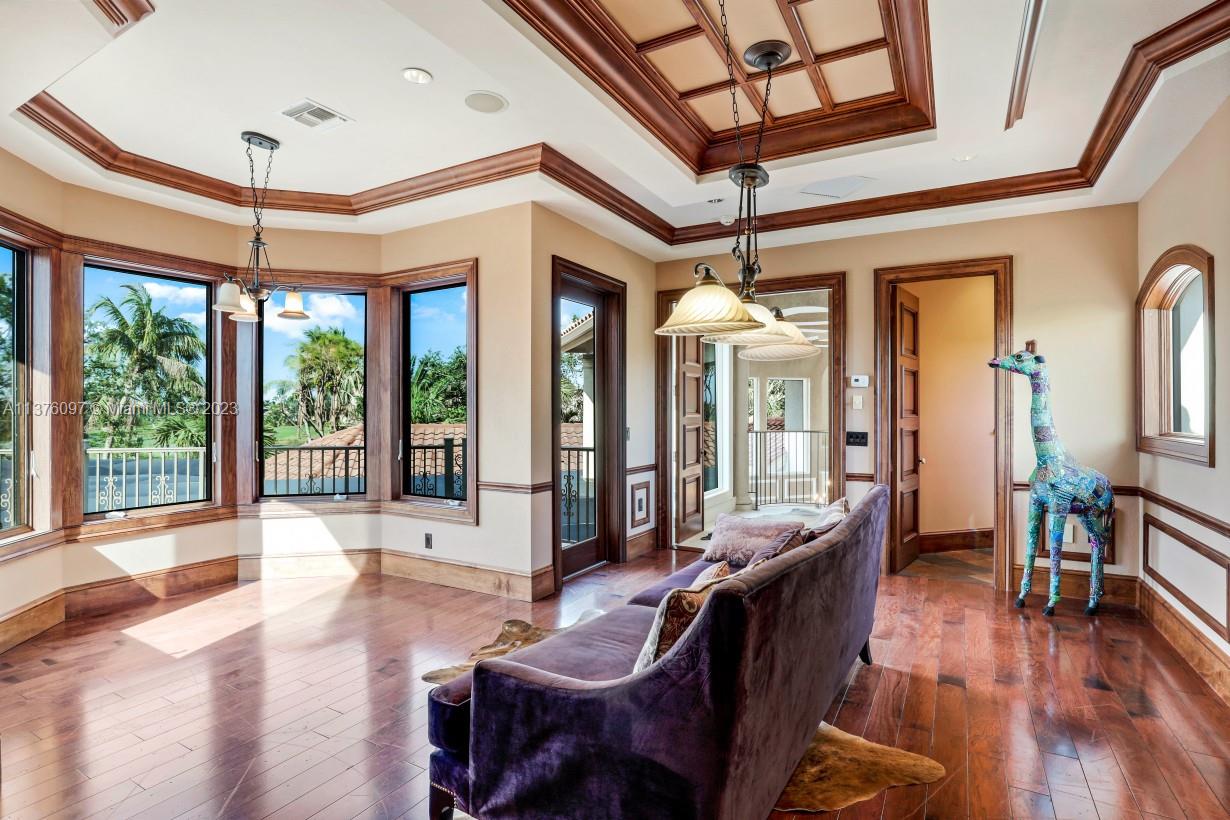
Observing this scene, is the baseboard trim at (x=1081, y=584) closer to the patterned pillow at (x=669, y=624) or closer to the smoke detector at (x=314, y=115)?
the patterned pillow at (x=669, y=624)

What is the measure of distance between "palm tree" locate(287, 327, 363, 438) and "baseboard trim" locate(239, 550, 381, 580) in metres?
0.97

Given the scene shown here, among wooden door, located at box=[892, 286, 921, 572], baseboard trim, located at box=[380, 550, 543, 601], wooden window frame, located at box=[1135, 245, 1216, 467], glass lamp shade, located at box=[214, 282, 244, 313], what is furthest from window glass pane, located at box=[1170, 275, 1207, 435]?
glass lamp shade, located at box=[214, 282, 244, 313]

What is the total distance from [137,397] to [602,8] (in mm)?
4069

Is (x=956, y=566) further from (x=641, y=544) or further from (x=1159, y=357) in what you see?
(x=641, y=544)

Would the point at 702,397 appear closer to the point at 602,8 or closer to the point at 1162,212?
the point at 1162,212

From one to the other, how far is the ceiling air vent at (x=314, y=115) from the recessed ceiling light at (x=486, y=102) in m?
0.76

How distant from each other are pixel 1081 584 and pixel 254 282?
607cm

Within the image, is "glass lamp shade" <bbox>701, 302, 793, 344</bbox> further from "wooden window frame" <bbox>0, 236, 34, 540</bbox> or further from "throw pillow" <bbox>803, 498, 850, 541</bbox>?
"wooden window frame" <bbox>0, 236, 34, 540</bbox>

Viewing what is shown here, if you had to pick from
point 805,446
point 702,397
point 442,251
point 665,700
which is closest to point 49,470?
point 442,251

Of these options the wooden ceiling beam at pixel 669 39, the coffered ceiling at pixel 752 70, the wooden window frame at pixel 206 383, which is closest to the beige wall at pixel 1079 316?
the coffered ceiling at pixel 752 70

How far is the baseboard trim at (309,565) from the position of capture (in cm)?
485

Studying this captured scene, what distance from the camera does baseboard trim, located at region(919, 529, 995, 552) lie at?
579 centimetres

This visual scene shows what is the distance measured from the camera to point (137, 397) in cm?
439

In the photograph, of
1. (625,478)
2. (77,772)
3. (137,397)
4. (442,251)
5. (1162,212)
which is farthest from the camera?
(625,478)
